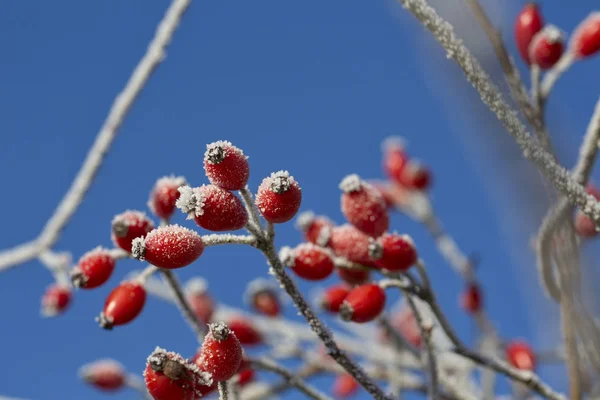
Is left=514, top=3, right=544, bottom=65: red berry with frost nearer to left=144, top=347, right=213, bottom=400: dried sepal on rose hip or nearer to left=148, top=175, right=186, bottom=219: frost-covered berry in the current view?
left=148, top=175, right=186, bottom=219: frost-covered berry

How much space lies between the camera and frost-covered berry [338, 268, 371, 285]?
1.94 m

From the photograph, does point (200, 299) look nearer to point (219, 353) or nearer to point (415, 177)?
point (415, 177)

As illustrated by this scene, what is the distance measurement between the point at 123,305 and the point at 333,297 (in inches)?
23.7

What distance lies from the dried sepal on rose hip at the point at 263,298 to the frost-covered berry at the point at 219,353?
188cm

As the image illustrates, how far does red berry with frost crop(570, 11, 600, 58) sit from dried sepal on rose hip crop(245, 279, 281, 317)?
1632 millimetres

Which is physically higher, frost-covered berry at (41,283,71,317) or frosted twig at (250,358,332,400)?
frost-covered berry at (41,283,71,317)

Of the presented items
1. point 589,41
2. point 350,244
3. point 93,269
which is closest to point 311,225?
point 350,244

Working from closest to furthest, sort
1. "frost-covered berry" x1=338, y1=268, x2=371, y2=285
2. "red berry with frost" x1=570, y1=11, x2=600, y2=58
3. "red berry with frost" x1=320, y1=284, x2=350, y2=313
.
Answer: "frost-covered berry" x1=338, y1=268, x2=371, y2=285 → "red berry with frost" x1=320, y1=284, x2=350, y2=313 → "red berry with frost" x1=570, y1=11, x2=600, y2=58

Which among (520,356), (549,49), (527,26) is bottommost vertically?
(520,356)

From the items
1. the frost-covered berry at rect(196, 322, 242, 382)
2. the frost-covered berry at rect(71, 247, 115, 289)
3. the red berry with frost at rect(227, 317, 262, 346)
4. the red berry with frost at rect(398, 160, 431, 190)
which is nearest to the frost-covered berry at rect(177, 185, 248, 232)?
the frost-covered berry at rect(196, 322, 242, 382)

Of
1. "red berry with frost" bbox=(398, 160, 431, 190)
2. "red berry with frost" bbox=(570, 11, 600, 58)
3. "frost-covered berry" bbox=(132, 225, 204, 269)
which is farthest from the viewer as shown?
"red berry with frost" bbox=(398, 160, 431, 190)

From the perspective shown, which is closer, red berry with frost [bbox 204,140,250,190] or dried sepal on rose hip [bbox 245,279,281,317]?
red berry with frost [bbox 204,140,250,190]

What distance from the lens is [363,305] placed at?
5.90 ft

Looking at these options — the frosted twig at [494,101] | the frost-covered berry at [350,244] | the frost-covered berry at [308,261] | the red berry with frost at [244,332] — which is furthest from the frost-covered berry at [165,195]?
the red berry with frost at [244,332]
